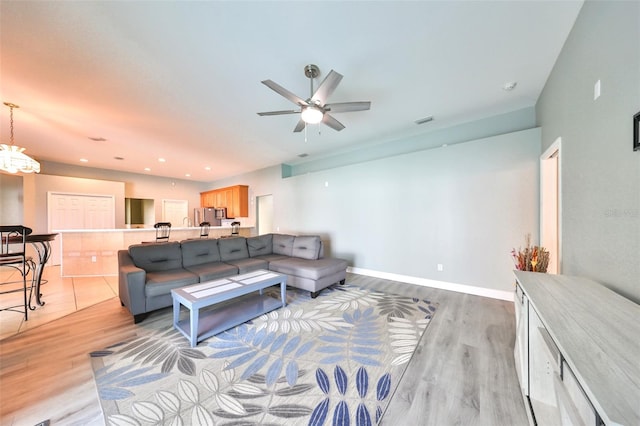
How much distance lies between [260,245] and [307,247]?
110 centimetres

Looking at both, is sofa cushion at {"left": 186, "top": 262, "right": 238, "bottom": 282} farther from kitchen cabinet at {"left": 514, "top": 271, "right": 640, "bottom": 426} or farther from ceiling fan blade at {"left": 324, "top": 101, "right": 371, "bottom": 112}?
kitchen cabinet at {"left": 514, "top": 271, "right": 640, "bottom": 426}

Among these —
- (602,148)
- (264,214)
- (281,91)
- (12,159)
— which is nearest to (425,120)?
(602,148)

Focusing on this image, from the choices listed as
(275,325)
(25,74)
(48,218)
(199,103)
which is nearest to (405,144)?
(199,103)

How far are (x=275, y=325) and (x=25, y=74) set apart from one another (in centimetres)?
401

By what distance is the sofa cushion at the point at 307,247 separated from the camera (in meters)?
4.15

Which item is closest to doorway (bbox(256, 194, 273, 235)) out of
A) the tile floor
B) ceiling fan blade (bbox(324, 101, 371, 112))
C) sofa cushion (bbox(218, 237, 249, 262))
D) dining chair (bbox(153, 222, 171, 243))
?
dining chair (bbox(153, 222, 171, 243))

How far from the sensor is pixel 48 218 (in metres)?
5.84

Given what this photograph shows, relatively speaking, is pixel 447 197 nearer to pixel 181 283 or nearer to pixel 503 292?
pixel 503 292

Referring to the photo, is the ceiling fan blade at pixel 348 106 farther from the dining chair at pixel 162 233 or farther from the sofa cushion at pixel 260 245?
the dining chair at pixel 162 233

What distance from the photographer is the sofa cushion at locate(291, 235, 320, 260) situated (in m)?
4.15

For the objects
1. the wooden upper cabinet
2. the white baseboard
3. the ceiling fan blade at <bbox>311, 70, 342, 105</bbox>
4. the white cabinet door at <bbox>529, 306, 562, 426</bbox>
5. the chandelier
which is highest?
the ceiling fan blade at <bbox>311, 70, 342, 105</bbox>

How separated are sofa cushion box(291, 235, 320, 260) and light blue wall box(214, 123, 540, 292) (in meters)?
1.05

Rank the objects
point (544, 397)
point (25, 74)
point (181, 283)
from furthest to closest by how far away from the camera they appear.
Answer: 1. point (181, 283)
2. point (25, 74)
3. point (544, 397)

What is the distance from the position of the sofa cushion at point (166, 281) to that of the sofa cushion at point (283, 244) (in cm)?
183
